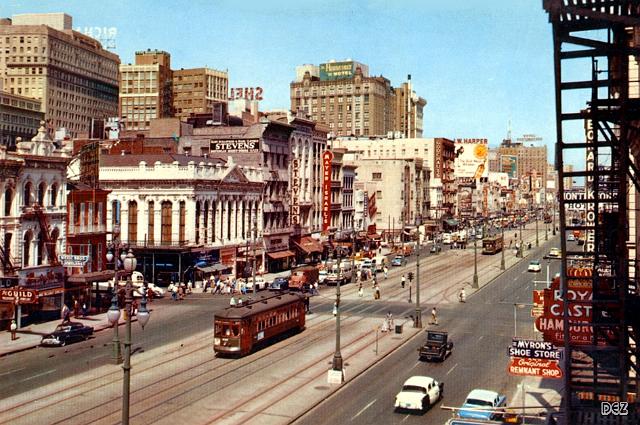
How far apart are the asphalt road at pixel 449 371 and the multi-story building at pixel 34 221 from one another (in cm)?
2478

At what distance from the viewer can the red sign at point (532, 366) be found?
93.7 feet

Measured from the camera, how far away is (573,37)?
53.1 feet

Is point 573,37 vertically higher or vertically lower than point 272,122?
lower

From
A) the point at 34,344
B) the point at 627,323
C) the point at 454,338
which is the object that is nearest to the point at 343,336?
the point at 454,338

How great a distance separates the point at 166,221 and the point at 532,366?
5517cm

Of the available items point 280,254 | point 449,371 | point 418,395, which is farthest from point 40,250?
point 280,254

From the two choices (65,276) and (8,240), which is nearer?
(8,240)

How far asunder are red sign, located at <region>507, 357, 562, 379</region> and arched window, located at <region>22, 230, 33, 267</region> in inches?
1541

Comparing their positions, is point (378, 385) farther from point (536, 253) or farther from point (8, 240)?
point (536, 253)

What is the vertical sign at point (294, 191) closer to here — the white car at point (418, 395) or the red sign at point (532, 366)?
the white car at point (418, 395)

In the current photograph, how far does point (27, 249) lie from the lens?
56.5 meters

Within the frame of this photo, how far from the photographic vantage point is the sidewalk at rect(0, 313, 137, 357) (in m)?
46.2

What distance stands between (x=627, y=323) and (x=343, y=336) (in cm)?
3441

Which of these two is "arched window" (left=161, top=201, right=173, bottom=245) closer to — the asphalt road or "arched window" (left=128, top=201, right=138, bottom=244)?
"arched window" (left=128, top=201, right=138, bottom=244)
